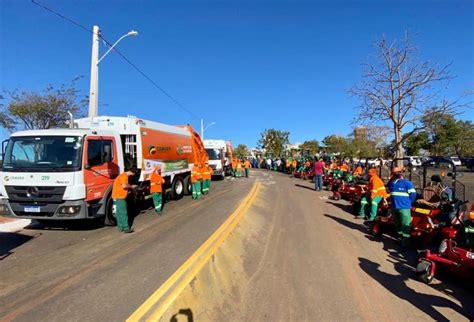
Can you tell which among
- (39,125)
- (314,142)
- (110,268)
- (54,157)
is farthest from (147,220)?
(314,142)

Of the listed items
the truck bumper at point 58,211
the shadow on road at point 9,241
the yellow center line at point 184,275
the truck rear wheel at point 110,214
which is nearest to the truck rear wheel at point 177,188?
the truck rear wheel at point 110,214

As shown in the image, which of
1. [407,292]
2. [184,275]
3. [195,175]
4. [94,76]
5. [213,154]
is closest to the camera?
[407,292]

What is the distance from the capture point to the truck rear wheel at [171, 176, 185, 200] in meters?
16.2

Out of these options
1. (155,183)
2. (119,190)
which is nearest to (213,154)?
(155,183)

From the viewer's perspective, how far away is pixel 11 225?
33.7 ft

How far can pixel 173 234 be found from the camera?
8.87 meters

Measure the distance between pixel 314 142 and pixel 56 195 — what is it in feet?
280

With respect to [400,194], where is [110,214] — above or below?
below

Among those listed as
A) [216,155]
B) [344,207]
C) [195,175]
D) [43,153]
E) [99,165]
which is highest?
[216,155]

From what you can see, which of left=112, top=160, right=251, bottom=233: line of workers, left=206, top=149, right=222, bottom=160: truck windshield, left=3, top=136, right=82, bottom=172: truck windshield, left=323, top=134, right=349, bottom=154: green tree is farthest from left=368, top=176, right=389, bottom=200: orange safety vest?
left=323, top=134, right=349, bottom=154: green tree

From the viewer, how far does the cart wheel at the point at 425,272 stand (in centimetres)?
584

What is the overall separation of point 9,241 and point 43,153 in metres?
2.23

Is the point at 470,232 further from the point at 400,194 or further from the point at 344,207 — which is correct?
the point at 344,207

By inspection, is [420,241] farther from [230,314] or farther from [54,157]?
[54,157]
